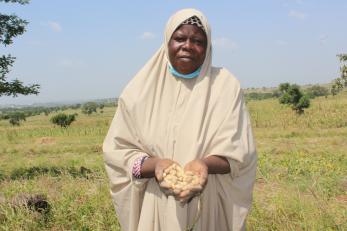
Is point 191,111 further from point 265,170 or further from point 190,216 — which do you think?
point 265,170

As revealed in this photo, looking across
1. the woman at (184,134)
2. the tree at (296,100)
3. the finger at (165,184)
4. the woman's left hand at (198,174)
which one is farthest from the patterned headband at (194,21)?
the tree at (296,100)

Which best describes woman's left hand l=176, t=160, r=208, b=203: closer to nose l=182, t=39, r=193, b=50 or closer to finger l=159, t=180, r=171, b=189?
finger l=159, t=180, r=171, b=189

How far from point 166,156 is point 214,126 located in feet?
0.89

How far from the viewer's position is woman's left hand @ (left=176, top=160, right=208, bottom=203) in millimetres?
1601

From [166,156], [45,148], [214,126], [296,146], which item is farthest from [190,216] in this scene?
[45,148]

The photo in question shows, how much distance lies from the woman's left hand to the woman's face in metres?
0.49

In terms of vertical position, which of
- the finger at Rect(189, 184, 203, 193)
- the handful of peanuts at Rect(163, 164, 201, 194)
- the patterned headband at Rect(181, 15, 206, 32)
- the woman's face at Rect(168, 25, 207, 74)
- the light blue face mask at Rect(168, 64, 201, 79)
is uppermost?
the patterned headband at Rect(181, 15, 206, 32)

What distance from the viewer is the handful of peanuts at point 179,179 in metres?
1.60

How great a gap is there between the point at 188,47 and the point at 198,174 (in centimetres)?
61

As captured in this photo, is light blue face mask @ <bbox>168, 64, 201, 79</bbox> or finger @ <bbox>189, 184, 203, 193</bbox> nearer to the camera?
finger @ <bbox>189, 184, 203, 193</bbox>

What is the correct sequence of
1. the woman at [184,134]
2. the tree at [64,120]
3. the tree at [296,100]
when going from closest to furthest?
the woman at [184,134]
the tree at [296,100]
the tree at [64,120]

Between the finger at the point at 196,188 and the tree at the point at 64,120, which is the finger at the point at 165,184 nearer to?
the finger at the point at 196,188

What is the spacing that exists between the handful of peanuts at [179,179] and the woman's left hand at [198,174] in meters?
0.01

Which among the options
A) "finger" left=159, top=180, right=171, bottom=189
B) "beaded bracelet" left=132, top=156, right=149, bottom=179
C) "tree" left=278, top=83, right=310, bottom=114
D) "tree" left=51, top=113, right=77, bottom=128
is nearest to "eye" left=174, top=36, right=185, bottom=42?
"beaded bracelet" left=132, top=156, right=149, bottom=179
